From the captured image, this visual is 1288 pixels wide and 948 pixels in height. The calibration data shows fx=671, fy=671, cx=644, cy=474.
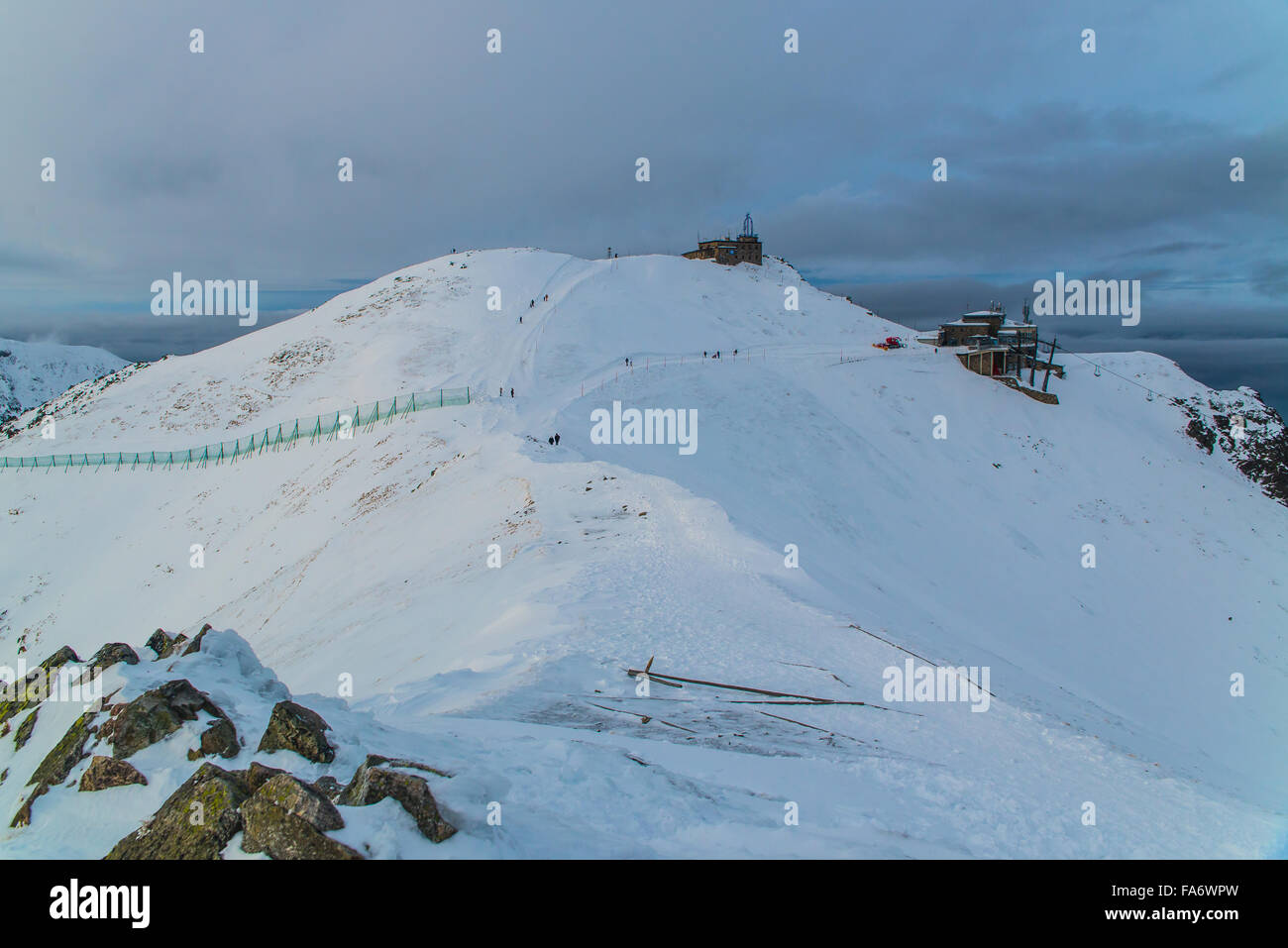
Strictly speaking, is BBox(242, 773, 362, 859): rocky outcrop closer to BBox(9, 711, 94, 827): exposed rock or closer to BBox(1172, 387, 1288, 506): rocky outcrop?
BBox(9, 711, 94, 827): exposed rock

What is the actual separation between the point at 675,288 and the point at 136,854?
81402mm

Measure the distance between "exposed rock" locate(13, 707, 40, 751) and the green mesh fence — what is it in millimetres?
37377

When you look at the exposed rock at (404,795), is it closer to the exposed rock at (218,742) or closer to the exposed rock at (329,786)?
the exposed rock at (329,786)

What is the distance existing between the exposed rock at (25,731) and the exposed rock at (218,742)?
3.16 m

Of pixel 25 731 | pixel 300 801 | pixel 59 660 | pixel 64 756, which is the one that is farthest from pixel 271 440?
pixel 300 801

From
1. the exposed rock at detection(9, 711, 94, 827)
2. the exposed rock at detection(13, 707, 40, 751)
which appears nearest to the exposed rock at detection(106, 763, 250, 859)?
the exposed rock at detection(9, 711, 94, 827)

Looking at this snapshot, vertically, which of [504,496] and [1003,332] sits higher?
[1003,332]

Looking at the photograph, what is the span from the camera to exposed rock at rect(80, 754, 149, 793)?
7488mm

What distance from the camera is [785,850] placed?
24.4ft

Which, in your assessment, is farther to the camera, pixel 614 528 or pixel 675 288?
pixel 675 288

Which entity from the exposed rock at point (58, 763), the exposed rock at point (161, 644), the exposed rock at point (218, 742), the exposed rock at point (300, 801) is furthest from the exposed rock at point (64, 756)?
the exposed rock at point (161, 644)

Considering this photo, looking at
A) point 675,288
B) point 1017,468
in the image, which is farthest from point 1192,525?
point 675,288

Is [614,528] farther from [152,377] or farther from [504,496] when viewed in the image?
[152,377]

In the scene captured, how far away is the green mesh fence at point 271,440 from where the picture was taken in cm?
4647
